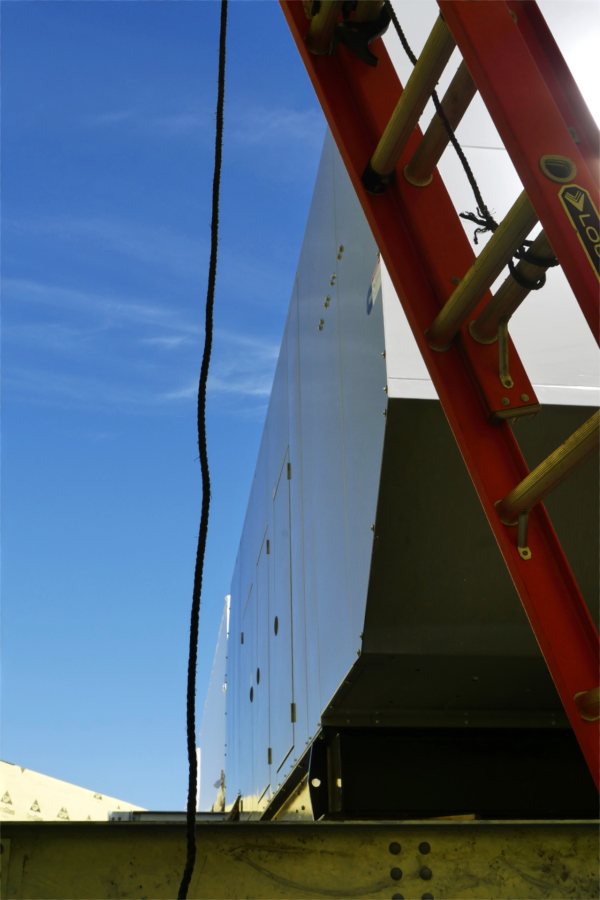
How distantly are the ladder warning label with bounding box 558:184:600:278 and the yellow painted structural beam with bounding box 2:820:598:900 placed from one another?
4.18 ft

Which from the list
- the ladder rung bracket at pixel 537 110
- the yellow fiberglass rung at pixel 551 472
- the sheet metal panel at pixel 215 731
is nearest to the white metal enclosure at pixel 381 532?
the yellow fiberglass rung at pixel 551 472

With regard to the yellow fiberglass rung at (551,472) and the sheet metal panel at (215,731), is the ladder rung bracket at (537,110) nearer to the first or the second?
the yellow fiberglass rung at (551,472)

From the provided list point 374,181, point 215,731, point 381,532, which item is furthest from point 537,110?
point 215,731

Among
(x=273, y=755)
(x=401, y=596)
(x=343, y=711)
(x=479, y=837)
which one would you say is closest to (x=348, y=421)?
(x=401, y=596)

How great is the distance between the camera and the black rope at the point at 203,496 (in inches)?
65.6

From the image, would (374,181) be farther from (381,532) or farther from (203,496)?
(381,532)

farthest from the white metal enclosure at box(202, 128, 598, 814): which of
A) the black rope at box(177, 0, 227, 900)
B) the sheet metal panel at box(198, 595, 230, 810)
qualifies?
the sheet metal panel at box(198, 595, 230, 810)

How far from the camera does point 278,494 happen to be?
16.5 ft

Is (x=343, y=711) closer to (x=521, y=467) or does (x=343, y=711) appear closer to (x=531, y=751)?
(x=531, y=751)

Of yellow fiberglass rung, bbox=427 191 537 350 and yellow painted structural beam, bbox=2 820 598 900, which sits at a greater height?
yellow fiberglass rung, bbox=427 191 537 350

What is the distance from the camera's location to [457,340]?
1.95 metres

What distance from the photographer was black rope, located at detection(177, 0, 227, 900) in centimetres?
167

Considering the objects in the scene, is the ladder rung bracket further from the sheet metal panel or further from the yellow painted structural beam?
the sheet metal panel

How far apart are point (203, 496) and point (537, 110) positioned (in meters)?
0.97
